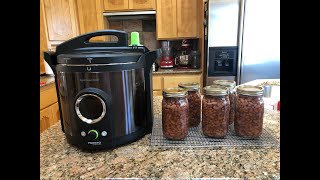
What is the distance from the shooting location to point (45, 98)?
1.73 m

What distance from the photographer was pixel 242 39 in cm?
195

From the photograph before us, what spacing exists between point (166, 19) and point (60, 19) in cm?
116

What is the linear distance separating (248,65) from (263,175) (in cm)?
178

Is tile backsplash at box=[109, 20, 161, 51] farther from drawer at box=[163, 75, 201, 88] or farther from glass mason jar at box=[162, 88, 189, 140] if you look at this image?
glass mason jar at box=[162, 88, 189, 140]

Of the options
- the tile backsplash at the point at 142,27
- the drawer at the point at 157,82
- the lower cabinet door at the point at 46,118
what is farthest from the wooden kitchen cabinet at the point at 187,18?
the lower cabinet door at the point at 46,118

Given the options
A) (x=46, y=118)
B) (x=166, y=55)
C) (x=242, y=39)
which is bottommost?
(x=46, y=118)

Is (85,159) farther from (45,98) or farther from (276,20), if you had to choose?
(276,20)

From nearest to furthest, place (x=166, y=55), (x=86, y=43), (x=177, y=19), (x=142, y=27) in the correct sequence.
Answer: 1. (x=86, y=43)
2. (x=177, y=19)
3. (x=166, y=55)
4. (x=142, y=27)

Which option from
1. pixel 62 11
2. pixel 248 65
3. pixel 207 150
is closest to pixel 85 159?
pixel 207 150

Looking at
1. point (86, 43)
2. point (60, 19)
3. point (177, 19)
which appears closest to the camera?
point (86, 43)

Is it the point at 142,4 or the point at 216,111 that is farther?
the point at 142,4

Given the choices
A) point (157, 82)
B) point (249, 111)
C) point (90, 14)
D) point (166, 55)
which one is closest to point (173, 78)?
point (157, 82)

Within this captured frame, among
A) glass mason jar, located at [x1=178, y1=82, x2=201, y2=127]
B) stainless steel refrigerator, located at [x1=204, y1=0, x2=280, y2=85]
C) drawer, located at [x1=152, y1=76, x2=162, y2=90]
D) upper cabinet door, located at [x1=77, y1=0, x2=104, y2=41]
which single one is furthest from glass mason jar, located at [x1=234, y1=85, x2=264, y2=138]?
upper cabinet door, located at [x1=77, y1=0, x2=104, y2=41]

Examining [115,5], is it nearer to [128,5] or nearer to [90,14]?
[128,5]
